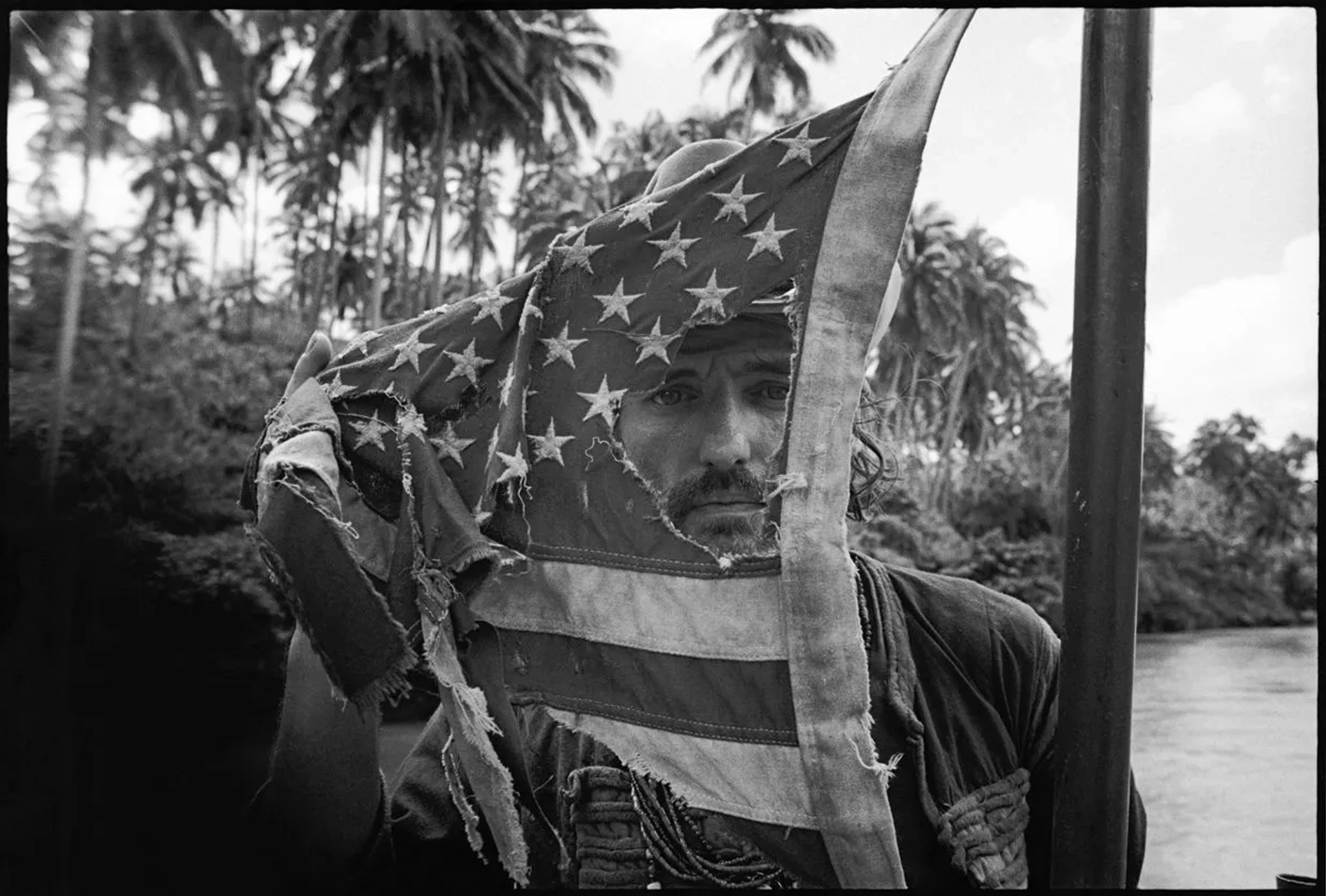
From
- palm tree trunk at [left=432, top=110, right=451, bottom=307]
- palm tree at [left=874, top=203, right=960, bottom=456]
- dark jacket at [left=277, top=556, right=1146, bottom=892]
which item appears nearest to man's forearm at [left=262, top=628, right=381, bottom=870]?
dark jacket at [left=277, top=556, right=1146, bottom=892]

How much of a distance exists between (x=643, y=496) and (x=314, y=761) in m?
0.67

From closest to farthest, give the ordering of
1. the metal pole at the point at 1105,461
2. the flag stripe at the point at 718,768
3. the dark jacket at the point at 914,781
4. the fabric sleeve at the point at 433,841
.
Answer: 1. the metal pole at the point at 1105,461
2. the flag stripe at the point at 718,768
3. the dark jacket at the point at 914,781
4. the fabric sleeve at the point at 433,841

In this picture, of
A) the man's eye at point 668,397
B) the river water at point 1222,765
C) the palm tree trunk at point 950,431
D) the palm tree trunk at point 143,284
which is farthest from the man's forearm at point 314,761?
the palm tree trunk at point 950,431

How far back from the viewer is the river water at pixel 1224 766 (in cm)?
1148

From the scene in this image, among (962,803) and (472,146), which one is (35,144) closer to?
(962,803)

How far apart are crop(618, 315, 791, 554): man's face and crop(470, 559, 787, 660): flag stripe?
140 mm

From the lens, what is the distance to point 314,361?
69.7 inches

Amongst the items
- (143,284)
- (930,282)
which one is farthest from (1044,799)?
(930,282)

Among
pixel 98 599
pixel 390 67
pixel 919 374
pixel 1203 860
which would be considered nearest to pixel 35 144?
pixel 98 599

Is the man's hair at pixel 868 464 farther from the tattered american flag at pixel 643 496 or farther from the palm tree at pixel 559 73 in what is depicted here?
the palm tree at pixel 559 73

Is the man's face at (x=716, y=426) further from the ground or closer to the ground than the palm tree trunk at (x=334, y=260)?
closer to the ground

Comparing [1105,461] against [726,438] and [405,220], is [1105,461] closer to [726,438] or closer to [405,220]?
[726,438]

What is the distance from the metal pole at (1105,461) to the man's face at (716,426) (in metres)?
0.51

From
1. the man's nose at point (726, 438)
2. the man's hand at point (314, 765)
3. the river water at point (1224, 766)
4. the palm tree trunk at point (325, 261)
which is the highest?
the palm tree trunk at point (325, 261)
